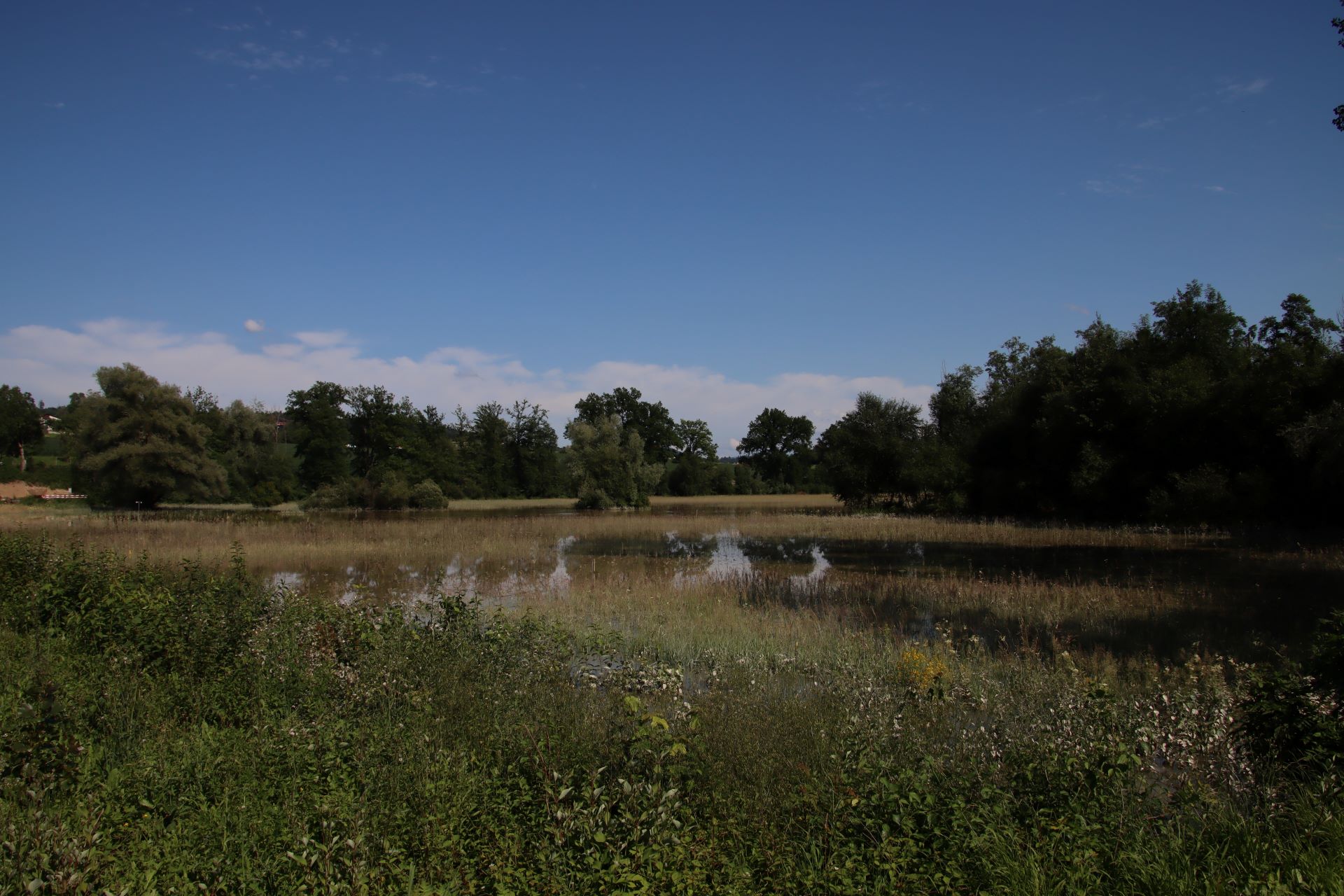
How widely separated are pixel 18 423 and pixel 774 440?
283ft

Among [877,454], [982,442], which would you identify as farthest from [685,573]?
[877,454]

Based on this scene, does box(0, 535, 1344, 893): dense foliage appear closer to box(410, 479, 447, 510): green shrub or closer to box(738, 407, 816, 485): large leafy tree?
box(410, 479, 447, 510): green shrub

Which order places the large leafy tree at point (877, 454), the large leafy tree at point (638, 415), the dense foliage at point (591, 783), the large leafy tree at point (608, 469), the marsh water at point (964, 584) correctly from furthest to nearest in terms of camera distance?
the large leafy tree at point (638, 415) < the large leafy tree at point (608, 469) < the large leafy tree at point (877, 454) < the marsh water at point (964, 584) < the dense foliage at point (591, 783)

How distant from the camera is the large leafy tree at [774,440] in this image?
109 m

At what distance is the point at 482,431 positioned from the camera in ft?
282

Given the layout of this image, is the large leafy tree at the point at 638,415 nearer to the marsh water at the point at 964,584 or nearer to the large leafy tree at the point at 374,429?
the large leafy tree at the point at 374,429

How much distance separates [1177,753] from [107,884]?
7674 mm

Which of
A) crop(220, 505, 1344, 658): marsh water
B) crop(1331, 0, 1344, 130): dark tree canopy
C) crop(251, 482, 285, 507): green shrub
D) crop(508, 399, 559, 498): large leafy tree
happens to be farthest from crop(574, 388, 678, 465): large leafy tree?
crop(1331, 0, 1344, 130): dark tree canopy

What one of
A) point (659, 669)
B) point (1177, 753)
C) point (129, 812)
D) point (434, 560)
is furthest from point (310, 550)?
point (1177, 753)

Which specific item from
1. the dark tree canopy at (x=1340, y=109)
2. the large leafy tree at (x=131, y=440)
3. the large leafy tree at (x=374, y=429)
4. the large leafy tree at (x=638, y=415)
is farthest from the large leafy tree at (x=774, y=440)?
the dark tree canopy at (x=1340, y=109)

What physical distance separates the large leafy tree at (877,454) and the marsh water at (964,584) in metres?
25.9

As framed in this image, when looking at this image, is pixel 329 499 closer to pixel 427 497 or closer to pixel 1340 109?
pixel 427 497

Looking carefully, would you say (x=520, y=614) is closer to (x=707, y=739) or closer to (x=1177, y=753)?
(x=707, y=739)

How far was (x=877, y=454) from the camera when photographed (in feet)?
185
